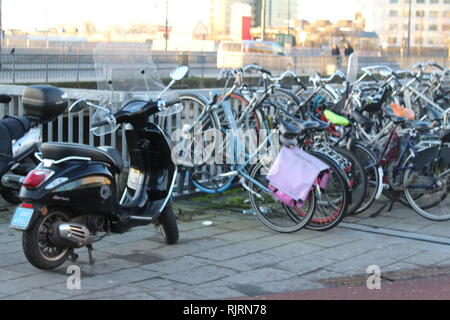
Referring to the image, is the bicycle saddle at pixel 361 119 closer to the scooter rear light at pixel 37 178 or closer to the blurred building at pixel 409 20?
the scooter rear light at pixel 37 178

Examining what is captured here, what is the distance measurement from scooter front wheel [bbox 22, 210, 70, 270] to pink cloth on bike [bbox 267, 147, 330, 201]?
216 centimetres

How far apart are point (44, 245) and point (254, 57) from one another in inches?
944

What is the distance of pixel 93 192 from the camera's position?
5.45 metres

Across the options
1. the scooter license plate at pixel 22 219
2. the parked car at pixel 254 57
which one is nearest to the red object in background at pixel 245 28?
the parked car at pixel 254 57

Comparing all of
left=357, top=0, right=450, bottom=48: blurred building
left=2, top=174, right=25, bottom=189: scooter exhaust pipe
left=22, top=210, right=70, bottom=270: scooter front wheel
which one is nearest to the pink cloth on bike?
left=22, top=210, right=70, bottom=270: scooter front wheel

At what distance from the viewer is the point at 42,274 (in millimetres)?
5332

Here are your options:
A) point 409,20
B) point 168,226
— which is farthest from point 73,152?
point 409,20

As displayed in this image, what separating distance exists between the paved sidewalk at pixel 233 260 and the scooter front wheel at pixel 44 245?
3.5 inches

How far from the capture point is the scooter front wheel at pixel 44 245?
5160 mm

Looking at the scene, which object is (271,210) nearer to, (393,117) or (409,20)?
(393,117)
